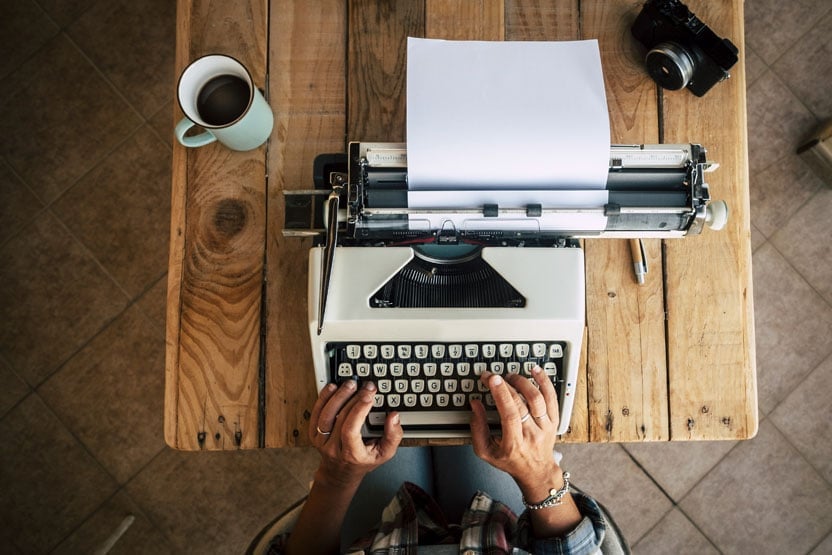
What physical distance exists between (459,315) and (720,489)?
5.31 ft

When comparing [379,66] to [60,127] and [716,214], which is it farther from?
[60,127]

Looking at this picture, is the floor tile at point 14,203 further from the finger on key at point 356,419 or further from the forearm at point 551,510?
the forearm at point 551,510

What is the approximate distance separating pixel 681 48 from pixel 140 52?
195cm

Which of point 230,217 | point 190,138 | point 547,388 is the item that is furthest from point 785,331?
point 190,138

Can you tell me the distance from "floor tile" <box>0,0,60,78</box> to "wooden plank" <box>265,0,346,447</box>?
148cm

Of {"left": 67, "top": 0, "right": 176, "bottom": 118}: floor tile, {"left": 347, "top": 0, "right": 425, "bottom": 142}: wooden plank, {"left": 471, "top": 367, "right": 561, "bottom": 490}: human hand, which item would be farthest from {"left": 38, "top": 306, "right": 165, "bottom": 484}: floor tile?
{"left": 471, "top": 367, "right": 561, "bottom": 490}: human hand

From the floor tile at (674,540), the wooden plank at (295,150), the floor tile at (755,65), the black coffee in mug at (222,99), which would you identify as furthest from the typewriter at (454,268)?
the floor tile at (755,65)

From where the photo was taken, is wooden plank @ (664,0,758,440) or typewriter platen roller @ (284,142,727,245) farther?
wooden plank @ (664,0,758,440)

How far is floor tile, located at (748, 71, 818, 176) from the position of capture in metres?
2.33

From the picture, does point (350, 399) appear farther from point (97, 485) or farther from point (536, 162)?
point (97, 485)

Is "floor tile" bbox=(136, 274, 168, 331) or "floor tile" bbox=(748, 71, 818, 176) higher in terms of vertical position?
"floor tile" bbox=(748, 71, 818, 176)

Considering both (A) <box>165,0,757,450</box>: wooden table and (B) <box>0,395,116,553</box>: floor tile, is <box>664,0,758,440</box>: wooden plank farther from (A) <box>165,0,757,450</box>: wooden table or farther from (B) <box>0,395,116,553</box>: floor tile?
(B) <box>0,395,116,553</box>: floor tile

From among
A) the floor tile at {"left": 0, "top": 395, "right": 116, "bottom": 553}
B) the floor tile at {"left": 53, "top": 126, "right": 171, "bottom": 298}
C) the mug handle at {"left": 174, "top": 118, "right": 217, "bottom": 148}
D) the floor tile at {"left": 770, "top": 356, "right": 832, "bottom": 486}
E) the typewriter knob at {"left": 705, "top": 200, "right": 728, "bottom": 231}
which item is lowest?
the floor tile at {"left": 0, "top": 395, "right": 116, "bottom": 553}

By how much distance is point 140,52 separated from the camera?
92.8 inches
